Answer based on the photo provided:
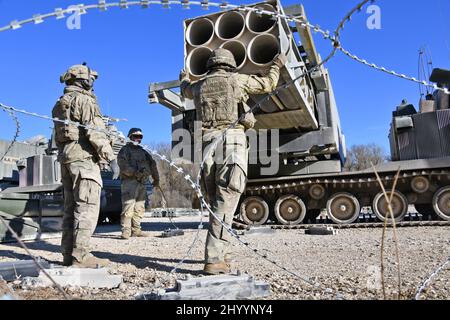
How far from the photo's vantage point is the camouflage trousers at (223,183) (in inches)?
138

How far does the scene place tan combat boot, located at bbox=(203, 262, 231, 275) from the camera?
11.2 feet

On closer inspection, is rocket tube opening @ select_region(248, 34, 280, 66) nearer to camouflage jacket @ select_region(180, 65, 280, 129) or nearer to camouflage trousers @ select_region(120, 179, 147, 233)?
camouflage jacket @ select_region(180, 65, 280, 129)

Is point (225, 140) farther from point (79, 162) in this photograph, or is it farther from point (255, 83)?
point (79, 162)

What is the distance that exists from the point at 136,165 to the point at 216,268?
4.83 m

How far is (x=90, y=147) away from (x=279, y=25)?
114 inches

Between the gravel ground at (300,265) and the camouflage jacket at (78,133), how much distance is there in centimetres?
115

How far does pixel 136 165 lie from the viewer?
25.9ft

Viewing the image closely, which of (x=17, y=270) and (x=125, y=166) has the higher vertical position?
(x=125, y=166)

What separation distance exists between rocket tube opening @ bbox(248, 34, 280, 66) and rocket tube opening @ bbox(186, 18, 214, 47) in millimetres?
746

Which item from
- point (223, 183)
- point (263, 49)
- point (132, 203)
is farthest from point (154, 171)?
point (223, 183)

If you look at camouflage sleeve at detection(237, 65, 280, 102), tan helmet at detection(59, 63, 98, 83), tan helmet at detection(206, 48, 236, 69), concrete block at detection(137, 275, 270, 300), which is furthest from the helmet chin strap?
concrete block at detection(137, 275, 270, 300)

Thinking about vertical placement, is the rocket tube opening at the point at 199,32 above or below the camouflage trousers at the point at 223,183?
above

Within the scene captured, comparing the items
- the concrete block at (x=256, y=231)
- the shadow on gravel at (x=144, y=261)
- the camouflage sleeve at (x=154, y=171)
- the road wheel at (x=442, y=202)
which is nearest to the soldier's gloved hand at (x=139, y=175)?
the camouflage sleeve at (x=154, y=171)

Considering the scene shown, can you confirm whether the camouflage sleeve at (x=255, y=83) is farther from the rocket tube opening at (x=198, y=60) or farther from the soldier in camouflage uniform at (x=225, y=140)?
the rocket tube opening at (x=198, y=60)
